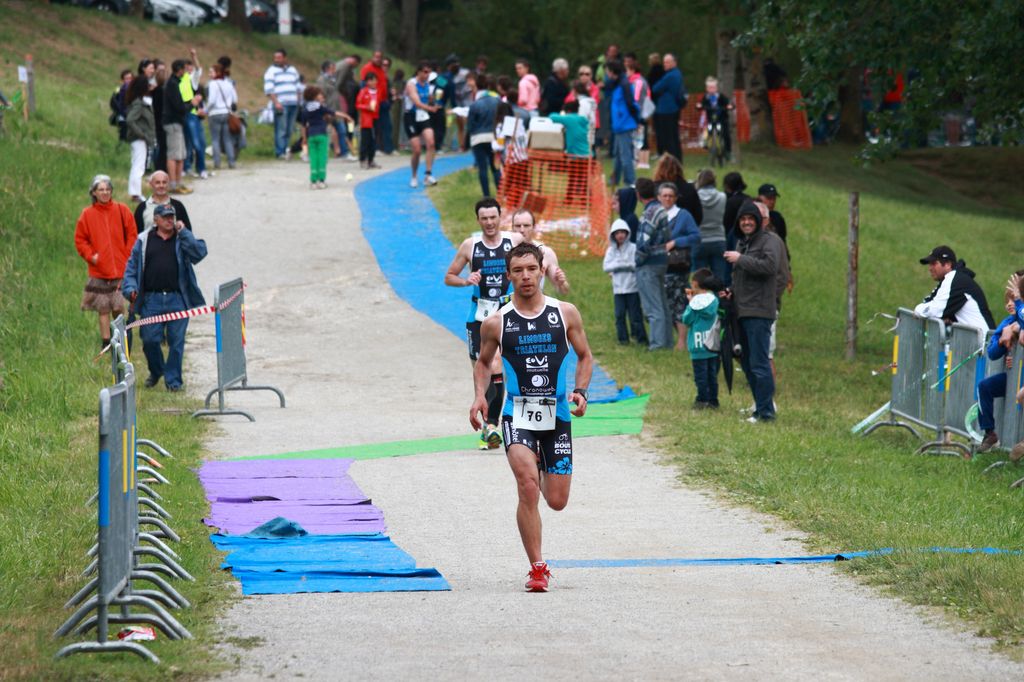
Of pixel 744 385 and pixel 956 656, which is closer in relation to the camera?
pixel 956 656

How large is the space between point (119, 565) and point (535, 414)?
8.38 feet

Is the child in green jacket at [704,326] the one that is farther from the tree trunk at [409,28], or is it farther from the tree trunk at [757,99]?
the tree trunk at [409,28]

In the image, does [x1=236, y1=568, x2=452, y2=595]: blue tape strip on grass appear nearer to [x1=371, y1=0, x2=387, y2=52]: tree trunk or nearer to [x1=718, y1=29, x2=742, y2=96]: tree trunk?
[x1=718, y1=29, x2=742, y2=96]: tree trunk

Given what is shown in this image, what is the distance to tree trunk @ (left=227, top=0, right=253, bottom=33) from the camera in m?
47.5

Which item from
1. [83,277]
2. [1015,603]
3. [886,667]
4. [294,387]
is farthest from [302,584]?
[83,277]

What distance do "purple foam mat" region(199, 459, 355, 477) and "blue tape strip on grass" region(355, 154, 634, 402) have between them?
450 cm

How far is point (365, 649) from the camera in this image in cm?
683

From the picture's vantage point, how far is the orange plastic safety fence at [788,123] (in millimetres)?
42219

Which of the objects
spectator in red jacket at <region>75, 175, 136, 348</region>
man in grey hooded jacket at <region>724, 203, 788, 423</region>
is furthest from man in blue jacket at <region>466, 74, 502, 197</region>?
man in grey hooded jacket at <region>724, 203, 788, 423</region>

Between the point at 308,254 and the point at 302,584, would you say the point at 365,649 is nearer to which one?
the point at 302,584

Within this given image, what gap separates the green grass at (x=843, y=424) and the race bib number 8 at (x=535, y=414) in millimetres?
1908

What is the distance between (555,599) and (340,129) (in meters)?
25.1

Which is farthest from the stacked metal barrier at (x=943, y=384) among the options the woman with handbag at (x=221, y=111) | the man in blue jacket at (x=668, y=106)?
the woman with handbag at (x=221, y=111)

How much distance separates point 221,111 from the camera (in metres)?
27.9
